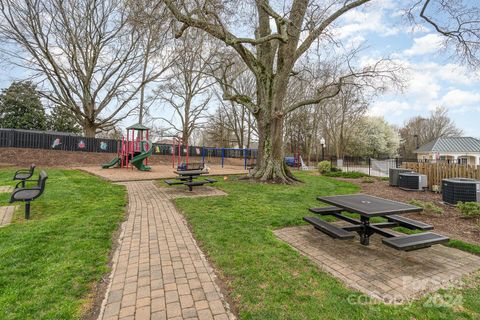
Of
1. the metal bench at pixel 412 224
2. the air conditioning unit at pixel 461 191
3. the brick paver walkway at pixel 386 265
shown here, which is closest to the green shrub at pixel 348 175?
the air conditioning unit at pixel 461 191

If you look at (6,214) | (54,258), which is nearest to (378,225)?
(54,258)

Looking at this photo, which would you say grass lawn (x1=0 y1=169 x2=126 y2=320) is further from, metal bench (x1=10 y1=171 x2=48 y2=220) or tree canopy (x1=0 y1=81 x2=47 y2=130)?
tree canopy (x1=0 y1=81 x2=47 y2=130)

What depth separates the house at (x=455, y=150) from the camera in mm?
28859

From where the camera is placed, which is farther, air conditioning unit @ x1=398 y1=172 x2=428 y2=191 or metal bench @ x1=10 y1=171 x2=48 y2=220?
air conditioning unit @ x1=398 y1=172 x2=428 y2=191

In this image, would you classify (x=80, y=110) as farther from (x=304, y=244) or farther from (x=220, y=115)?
(x=304, y=244)

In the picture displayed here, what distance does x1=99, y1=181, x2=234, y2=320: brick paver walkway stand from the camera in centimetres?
212

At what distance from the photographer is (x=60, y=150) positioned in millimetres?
18000

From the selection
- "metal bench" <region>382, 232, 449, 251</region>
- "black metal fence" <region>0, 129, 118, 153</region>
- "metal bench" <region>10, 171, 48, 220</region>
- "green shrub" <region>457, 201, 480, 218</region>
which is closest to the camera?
"metal bench" <region>382, 232, 449, 251</region>

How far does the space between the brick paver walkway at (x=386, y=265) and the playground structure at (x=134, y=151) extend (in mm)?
12401

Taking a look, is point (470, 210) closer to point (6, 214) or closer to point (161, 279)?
point (161, 279)

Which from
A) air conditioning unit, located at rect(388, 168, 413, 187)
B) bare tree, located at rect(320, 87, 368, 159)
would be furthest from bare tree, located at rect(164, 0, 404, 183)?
bare tree, located at rect(320, 87, 368, 159)

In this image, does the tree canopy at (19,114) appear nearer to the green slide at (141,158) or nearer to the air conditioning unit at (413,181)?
the green slide at (141,158)

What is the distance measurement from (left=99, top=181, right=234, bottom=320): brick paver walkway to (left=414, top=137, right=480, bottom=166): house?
3393 centimetres

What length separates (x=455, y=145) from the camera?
30.8 meters
